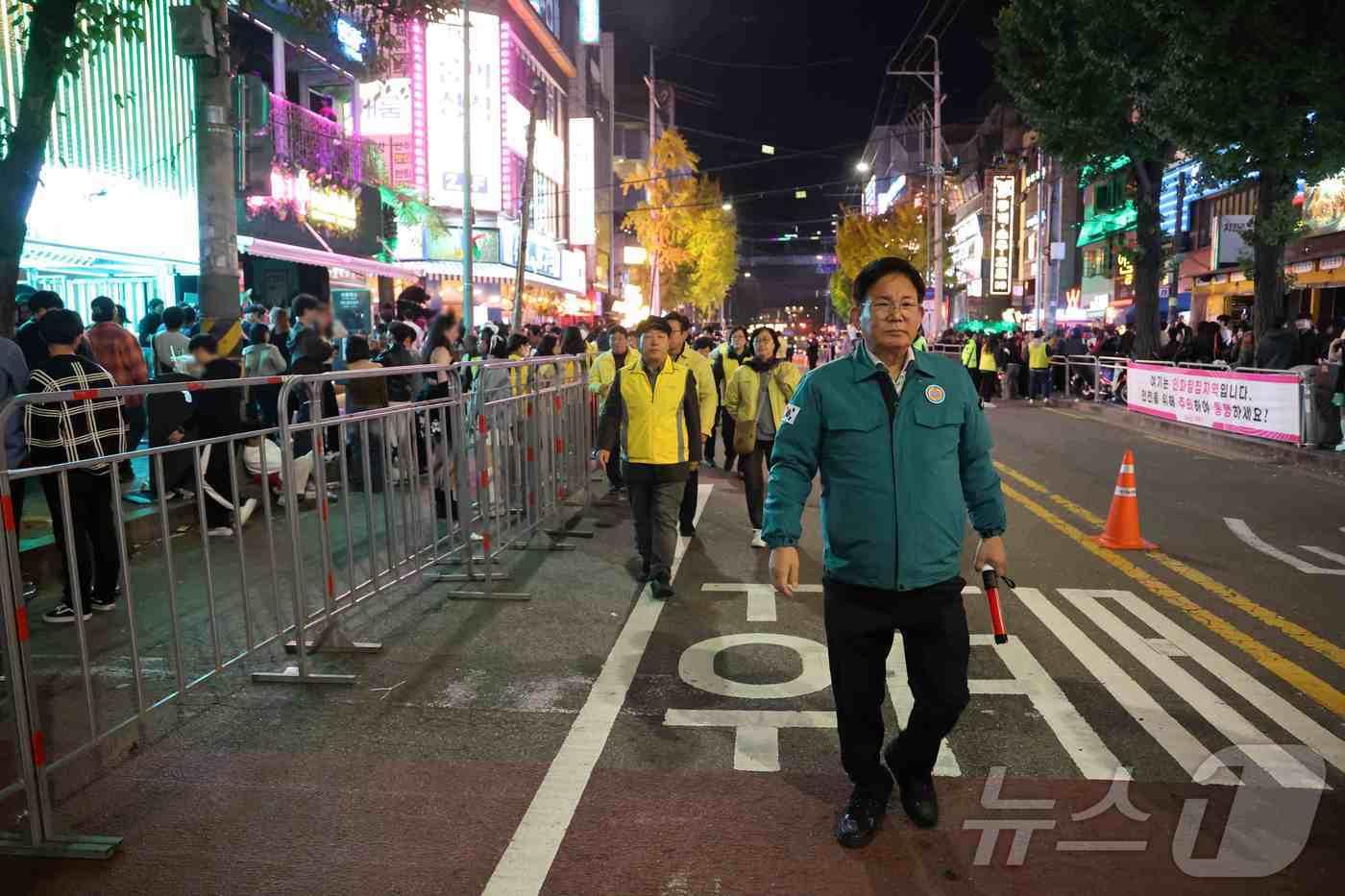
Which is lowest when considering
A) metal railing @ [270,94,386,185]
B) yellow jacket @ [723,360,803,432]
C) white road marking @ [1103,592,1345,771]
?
white road marking @ [1103,592,1345,771]

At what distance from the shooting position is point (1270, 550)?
8.44 meters

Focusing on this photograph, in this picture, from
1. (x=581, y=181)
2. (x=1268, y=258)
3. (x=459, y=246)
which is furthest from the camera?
(x=581, y=181)

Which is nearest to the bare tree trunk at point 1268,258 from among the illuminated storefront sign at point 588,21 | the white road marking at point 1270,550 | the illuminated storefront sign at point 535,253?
the white road marking at point 1270,550

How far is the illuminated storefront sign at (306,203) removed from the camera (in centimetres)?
1870

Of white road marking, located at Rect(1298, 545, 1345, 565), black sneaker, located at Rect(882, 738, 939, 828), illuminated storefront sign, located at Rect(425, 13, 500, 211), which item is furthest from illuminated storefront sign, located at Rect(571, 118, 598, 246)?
black sneaker, located at Rect(882, 738, 939, 828)

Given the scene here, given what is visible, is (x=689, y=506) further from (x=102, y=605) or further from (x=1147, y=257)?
(x=1147, y=257)

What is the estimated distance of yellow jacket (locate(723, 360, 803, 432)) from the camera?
8.98 meters

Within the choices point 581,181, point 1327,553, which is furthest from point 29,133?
point 581,181

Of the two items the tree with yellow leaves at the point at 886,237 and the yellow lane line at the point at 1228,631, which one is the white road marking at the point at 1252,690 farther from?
the tree with yellow leaves at the point at 886,237

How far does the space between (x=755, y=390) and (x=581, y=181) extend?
4472 cm

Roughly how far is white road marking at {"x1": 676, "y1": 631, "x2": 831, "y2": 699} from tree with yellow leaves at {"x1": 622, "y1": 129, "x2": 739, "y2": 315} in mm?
48970

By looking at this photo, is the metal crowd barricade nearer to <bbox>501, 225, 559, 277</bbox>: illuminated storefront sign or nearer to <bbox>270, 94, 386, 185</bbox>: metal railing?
<bbox>270, 94, 386, 185</bbox>: metal railing

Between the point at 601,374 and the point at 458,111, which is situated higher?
the point at 458,111

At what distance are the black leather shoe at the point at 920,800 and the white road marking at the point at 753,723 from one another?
0.63 meters
